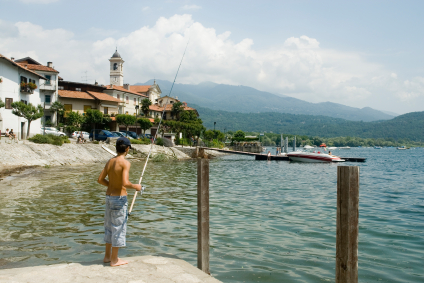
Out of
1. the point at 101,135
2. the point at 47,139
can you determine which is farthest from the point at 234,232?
the point at 101,135

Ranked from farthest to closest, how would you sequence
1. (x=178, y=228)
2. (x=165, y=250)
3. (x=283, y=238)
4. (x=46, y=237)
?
(x=178, y=228)
(x=283, y=238)
(x=46, y=237)
(x=165, y=250)

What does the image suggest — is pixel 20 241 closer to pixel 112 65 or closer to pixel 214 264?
pixel 214 264

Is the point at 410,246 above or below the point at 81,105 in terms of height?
below

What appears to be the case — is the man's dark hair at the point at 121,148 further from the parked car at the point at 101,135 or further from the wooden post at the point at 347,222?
the parked car at the point at 101,135

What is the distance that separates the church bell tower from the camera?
3376 inches

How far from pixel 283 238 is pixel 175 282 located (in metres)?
5.09

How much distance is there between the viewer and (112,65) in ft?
284

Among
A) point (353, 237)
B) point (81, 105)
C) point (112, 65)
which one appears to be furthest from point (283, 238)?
point (112, 65)

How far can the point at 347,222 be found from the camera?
4.48 meters

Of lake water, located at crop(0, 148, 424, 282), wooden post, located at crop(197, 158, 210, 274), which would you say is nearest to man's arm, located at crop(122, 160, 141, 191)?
wooden post, located at crop(197, 158, 210, 274)

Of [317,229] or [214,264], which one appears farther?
[317,229]

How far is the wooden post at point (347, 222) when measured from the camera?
4.41 metres

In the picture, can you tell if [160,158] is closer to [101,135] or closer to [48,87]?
[101,135]

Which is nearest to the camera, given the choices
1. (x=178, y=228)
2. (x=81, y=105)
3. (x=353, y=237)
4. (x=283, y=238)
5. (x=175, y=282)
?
(x=353, y=237)
